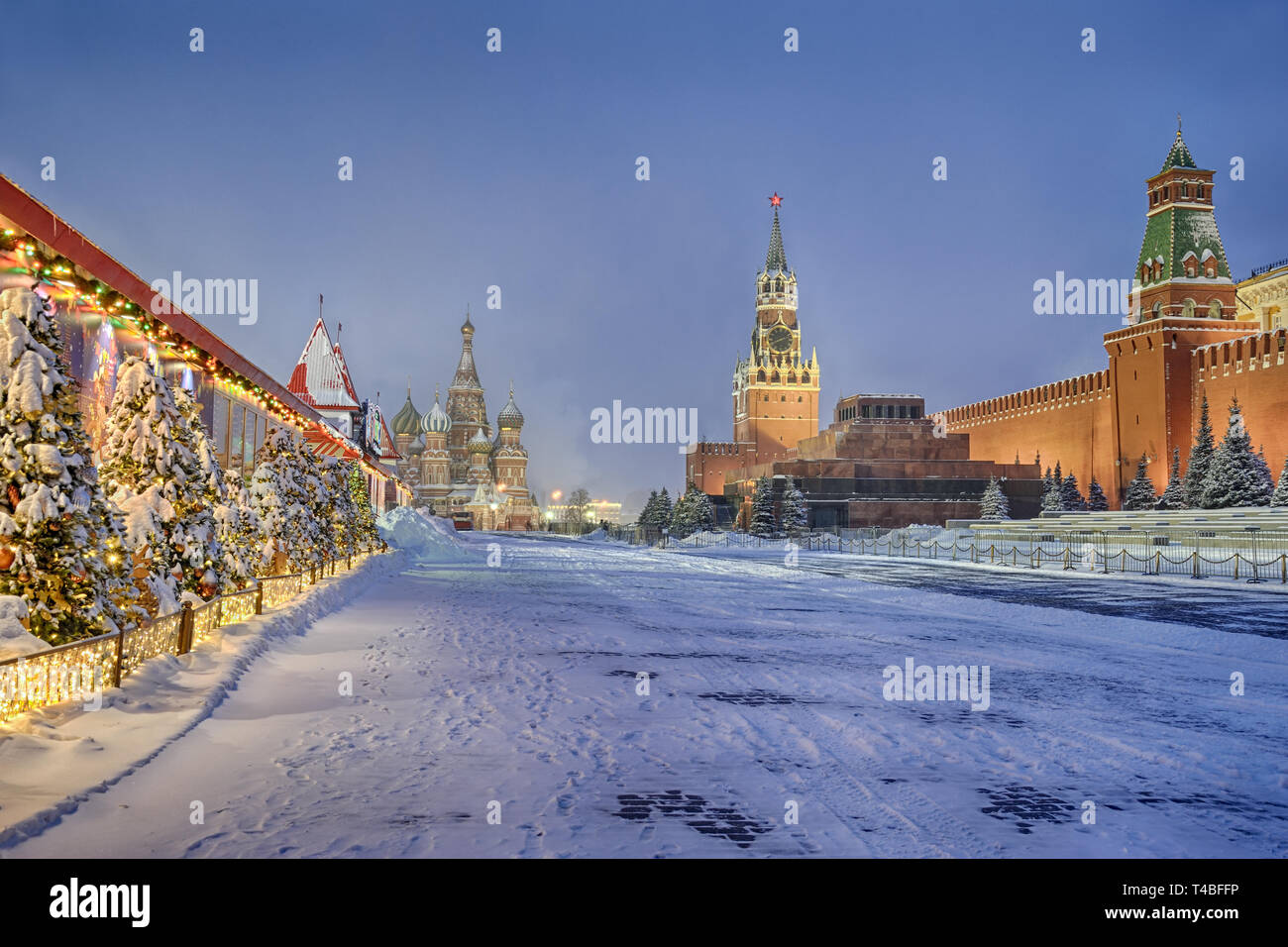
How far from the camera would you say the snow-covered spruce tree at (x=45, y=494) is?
6.48 meters

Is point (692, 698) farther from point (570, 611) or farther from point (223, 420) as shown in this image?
point (223, 420)

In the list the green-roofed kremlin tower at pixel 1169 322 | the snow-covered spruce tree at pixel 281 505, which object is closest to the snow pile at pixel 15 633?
the snow-covered spruce tree at pixel 281 505

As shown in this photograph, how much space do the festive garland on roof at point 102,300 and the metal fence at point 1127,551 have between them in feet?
69.1

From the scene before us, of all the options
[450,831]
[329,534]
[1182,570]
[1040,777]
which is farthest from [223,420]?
[1182,570]

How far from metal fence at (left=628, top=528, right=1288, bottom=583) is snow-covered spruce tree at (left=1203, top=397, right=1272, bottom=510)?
7635 mm

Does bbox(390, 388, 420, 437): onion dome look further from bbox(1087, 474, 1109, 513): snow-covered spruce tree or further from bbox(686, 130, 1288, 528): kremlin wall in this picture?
bbox(1087, 474, 1109, 513): snow-covered spruce tree

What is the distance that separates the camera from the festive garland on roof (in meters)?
7.55

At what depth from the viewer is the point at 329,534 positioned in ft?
57.5

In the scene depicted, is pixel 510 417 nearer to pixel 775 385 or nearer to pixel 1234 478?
pixel 775 385

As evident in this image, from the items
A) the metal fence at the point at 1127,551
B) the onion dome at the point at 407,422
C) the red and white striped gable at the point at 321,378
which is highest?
the onion dome at the point at 407,422

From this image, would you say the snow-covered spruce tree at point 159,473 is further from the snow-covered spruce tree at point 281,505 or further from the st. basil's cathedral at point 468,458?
the st. basil's cathedral at point 468,458

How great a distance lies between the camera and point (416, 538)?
36.8 meters

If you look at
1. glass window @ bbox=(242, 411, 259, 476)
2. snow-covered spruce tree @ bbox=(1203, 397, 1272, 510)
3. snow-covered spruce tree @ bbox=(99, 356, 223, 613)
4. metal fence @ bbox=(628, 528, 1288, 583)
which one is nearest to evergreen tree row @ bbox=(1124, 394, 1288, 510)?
snow-covered spruce tree @ bbox=(1203, 397, 1272, 510)
